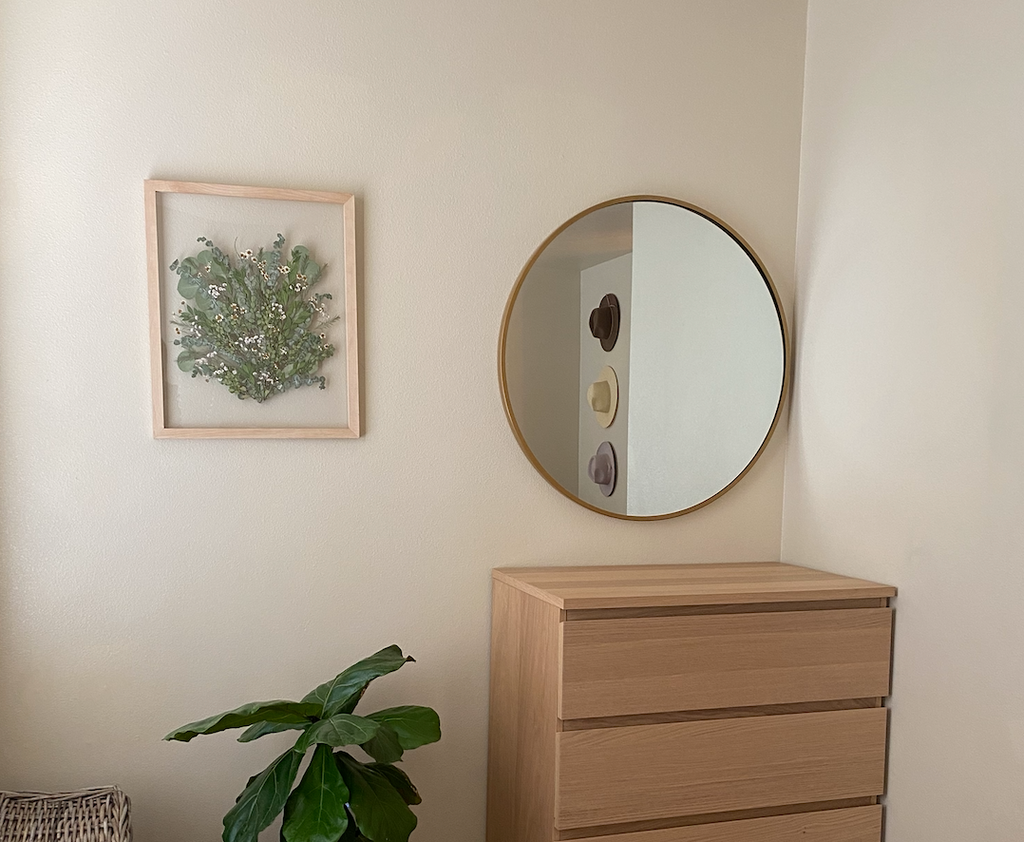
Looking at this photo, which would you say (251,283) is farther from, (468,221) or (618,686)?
(618,686)

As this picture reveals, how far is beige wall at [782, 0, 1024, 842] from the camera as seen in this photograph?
1639 millimetres

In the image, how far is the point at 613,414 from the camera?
218 cm

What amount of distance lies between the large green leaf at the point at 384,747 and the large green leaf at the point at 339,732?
0.17 ft

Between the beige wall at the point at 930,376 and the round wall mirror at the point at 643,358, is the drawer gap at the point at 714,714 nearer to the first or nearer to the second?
the beige wall at the point at 930,376

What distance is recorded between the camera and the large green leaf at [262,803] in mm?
1649

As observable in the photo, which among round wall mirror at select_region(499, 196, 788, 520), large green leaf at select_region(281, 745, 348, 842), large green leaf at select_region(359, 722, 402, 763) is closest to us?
large green leaf at select_region(281, 745, 348, 842)

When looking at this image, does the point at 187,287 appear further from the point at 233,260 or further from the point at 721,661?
the point at 721,661

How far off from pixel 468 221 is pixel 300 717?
1.13 meters

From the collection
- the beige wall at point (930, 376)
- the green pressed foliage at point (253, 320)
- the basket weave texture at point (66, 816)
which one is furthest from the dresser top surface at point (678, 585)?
the basket weave texture at point (66, 816)

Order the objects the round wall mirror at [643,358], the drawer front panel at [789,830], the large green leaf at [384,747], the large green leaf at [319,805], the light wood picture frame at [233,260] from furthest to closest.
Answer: the round wall mirror at [643,358] < the light wood picture frame at [233,260] < the drawer front panel at [789,830] < the large green leaf at [384,747] < the large green leaf at [319,805]

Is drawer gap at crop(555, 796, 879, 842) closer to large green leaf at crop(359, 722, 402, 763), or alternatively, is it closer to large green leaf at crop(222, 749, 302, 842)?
large green leaf at crop(359, 722, 402, 763)

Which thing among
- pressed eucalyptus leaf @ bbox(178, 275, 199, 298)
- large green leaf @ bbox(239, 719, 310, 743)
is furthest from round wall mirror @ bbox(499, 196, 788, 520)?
large green leaf @ bbox(239, 719, 310, 743)

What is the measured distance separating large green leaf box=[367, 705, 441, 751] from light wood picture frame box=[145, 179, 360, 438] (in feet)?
1.99

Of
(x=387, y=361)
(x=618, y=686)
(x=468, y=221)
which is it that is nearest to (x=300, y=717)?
(x=618, y=686)
